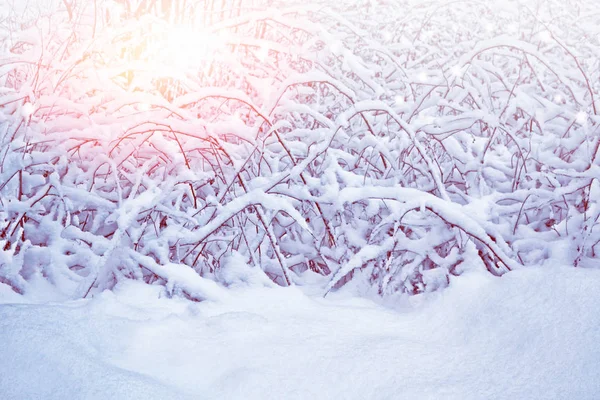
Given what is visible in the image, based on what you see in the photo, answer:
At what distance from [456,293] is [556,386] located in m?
0.32

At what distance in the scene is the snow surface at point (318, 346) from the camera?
702 millimetres

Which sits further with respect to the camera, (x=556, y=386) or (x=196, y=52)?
(x=196, y=52)

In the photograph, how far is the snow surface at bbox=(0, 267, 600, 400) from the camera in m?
0.70

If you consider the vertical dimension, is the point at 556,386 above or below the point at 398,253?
above

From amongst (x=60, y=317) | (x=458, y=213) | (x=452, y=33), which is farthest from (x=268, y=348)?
(x=452, y=33)

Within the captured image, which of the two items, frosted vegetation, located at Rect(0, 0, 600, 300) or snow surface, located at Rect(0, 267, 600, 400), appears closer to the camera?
snow surface, located at Rect(0, 267, 600, 400)

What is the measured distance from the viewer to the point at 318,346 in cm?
83

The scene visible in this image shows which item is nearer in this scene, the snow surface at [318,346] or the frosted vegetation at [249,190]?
the snow surface at [318,346]

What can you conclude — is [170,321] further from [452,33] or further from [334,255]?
[452,33]

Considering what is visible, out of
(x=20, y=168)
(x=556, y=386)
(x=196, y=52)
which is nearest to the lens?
(x=556, y=386)

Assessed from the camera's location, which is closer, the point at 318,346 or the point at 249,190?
the point at 318,346

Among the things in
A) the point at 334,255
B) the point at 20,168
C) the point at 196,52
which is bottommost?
the point at 334,255

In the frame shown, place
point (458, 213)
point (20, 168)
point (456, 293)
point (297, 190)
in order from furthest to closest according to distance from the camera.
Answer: point (297, 190) → point (20, 168) → point (458, 213) → point (456, 293)

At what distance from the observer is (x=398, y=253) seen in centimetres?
127
